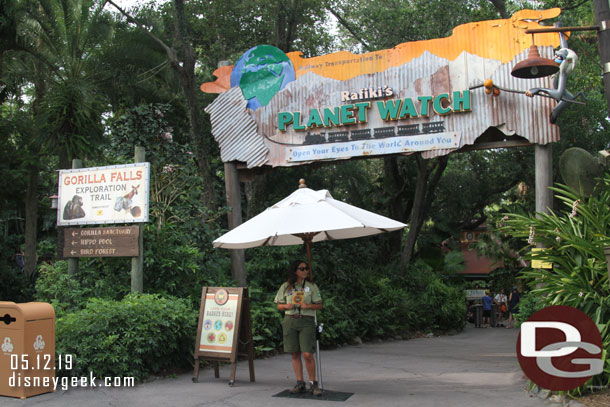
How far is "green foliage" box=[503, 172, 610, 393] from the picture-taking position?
6.94 m

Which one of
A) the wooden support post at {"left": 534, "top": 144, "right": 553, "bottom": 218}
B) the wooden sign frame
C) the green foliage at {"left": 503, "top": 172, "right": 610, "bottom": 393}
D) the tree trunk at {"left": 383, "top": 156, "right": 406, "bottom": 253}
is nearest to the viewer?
the green foliage at {"left": 503, "top": 172, "right": 610, "bottom": 393}

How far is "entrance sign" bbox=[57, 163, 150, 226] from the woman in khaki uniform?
9.47 ft

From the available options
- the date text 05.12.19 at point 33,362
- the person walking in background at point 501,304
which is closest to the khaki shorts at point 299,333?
the date text 05.12.19 at point 33,362

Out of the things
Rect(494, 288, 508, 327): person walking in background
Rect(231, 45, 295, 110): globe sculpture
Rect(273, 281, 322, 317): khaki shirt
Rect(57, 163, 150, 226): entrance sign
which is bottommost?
Rect(494, 288, 508, 327): person walking in background

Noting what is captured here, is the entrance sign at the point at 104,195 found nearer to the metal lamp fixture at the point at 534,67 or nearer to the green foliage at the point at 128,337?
the green foliage at the point at 128,337

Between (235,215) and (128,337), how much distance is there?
16.4 feet

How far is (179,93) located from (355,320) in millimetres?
9411

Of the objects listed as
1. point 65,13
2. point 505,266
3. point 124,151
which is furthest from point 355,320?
point 505,266

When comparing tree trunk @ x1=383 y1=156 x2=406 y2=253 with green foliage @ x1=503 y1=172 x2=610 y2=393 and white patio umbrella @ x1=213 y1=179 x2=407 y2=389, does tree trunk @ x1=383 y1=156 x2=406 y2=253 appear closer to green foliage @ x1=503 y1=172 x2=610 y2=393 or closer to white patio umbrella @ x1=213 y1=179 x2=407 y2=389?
green foliage @ x1=503 y1=172 x2=610 y2=393

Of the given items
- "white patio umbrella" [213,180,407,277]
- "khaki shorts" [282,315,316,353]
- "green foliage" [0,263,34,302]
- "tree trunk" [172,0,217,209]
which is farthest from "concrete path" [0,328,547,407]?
"green foliage" [0,263,34,302]

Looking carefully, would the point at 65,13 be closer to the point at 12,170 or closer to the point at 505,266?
the point at 12,170

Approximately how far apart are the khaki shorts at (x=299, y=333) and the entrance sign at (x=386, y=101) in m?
5.00

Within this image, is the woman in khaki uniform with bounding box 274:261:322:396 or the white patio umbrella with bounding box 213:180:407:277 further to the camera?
the woman in khaki uniform with bounding box 274:261:322:396

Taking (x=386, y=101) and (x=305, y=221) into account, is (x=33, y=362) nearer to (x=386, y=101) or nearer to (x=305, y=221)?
(x=305, y=221)
